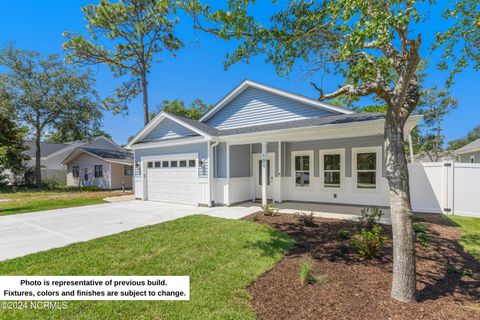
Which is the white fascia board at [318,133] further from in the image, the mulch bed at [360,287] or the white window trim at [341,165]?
the mulch bed at [360,287]

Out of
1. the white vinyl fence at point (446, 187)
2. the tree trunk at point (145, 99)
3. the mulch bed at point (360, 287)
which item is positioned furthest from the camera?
the tree trunk at point (145, 99)

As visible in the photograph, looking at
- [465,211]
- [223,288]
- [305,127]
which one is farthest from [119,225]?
[465,211]

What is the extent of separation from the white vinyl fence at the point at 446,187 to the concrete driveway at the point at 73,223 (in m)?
6.16

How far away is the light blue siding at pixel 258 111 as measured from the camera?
404 inches

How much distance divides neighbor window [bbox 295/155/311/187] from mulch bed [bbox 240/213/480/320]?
5883 millimetres

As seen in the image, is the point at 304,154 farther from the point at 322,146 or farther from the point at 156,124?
the point at 156,124

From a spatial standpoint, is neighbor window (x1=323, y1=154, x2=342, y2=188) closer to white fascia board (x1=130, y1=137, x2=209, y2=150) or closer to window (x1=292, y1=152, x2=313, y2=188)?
window (x1=292, y1=152, x2=313, y2=188)

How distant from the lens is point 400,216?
298cm

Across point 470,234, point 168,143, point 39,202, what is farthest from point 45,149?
point 470,234

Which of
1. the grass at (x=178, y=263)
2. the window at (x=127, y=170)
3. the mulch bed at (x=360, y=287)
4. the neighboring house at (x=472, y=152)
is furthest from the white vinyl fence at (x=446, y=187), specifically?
the window at (x=127, y=170)

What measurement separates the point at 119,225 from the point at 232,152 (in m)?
5.40

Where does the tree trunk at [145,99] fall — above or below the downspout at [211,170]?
above

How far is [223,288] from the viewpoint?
335 centimetres

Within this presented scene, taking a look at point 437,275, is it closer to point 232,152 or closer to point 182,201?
point 232,152
